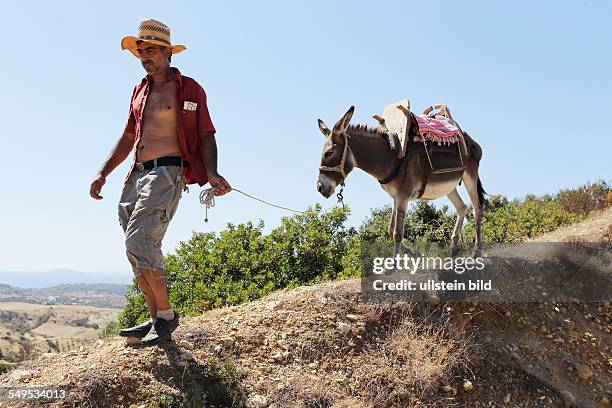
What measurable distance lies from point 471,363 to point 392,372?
2.72 ft

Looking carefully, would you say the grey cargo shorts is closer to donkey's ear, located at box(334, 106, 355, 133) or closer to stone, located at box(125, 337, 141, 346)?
stone, located at box(125, 337, 141, 346)

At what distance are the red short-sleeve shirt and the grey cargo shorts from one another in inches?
5.4

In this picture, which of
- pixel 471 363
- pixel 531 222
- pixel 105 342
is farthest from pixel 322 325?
pixel 531 222

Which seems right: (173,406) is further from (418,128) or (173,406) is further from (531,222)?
(531,222)

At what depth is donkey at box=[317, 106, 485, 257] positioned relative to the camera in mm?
5766

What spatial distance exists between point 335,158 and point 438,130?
1577mm

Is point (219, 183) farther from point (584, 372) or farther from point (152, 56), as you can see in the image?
point (584, 372)

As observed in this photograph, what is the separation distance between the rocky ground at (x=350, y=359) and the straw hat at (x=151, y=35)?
2.49 m

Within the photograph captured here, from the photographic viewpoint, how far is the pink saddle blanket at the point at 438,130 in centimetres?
636

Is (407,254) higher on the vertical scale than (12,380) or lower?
higher

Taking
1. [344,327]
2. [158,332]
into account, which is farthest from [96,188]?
[344,327]

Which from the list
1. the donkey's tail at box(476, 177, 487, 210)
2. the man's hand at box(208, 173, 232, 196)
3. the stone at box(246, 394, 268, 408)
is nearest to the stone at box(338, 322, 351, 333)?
the stone at box(246, 394, 268, 408)

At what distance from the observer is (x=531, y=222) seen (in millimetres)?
12516

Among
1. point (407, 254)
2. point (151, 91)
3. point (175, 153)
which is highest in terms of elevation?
point (151, 91)
